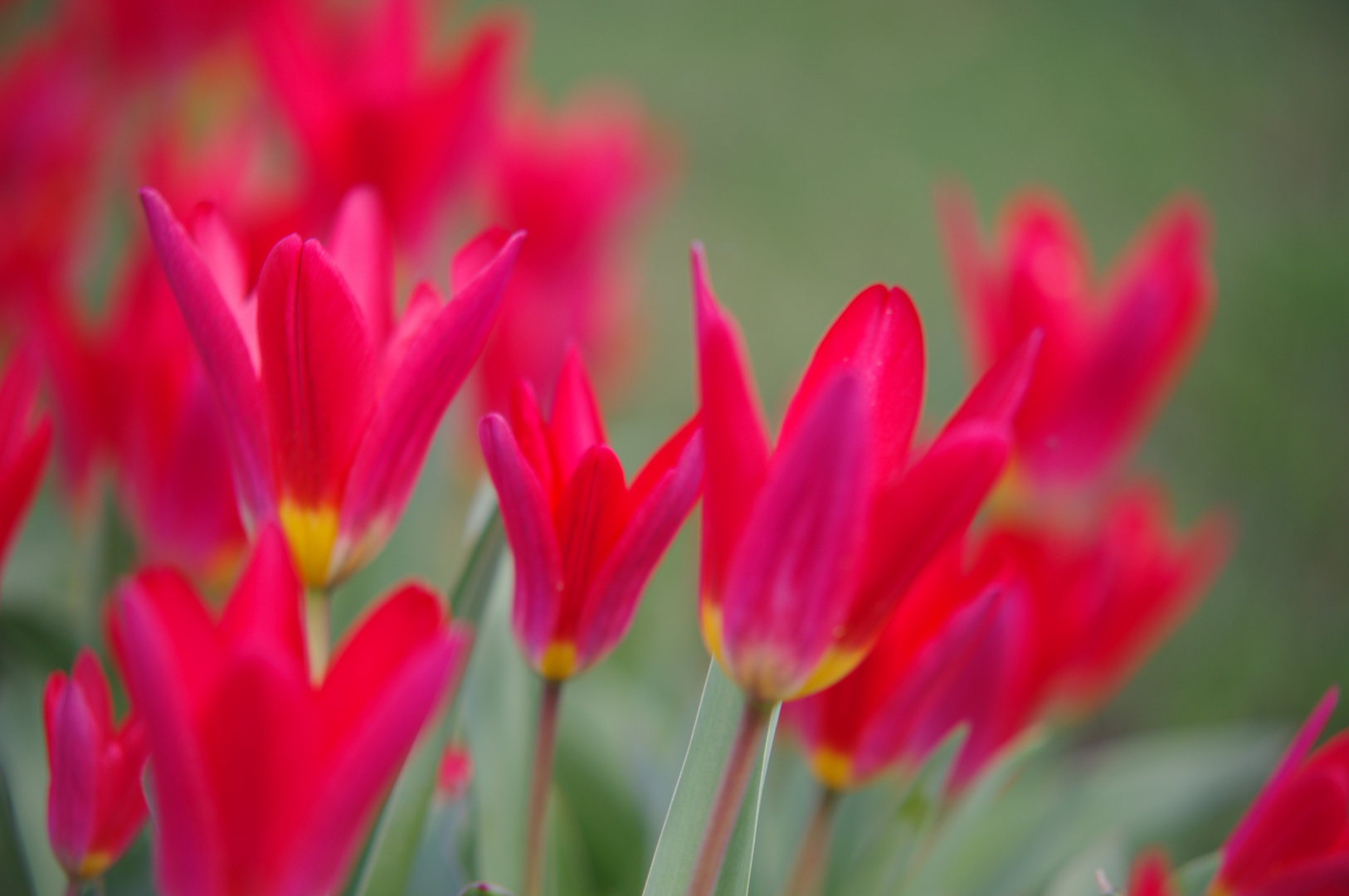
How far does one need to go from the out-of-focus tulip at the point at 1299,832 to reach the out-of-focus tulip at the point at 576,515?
8.7 inches

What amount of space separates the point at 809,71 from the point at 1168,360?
2.94 metres

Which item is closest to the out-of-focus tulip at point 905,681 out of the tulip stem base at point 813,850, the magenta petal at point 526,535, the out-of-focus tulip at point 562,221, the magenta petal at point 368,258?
the tulip stem base at point 813,850

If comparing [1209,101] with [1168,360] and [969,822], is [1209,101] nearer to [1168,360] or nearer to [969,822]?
[1168,360]

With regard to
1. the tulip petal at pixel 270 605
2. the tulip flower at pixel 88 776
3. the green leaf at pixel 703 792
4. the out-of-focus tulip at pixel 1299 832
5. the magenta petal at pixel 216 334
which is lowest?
the out-of-focus tulip at pixel 1299 832

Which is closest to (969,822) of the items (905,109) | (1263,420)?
(1263,420)

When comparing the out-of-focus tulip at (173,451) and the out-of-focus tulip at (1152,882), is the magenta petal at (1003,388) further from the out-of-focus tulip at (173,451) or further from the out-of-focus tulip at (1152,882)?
the out-of-focus tulip at (173,451)

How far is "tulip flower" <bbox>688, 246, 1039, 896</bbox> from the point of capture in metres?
0.30

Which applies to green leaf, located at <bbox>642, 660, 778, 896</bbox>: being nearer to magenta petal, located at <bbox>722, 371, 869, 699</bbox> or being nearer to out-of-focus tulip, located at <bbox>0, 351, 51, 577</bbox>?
magenta petal, located at <bbox>722, 371, 869, 699</bbox>

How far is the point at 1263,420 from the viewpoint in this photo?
133cm

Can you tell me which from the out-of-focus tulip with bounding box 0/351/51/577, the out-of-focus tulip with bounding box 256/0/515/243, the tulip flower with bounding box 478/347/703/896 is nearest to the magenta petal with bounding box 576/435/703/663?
the tulip flower with bounding box 478/347/703/896

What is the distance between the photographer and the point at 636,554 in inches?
13.9

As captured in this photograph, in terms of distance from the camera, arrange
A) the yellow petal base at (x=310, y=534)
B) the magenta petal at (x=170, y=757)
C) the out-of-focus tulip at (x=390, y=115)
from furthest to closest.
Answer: the out-of-focus tulip at (x=390, y=115) → the yellow petal base at (x=310, y=534) → the magenta petal at (x=170, y=757)

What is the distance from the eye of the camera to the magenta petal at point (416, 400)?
34cm

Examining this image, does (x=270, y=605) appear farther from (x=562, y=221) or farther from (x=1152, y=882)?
(x=562, y=221)
